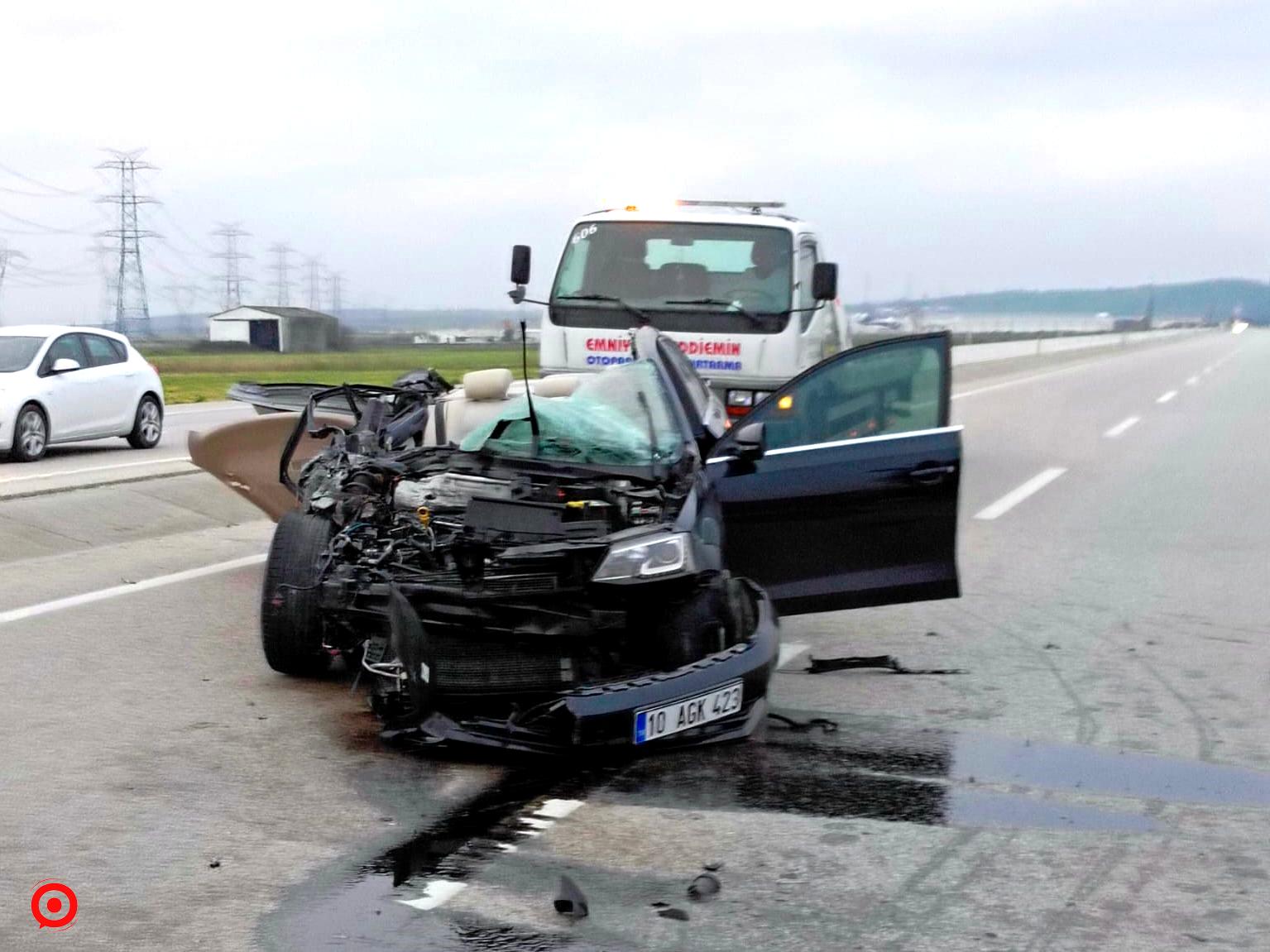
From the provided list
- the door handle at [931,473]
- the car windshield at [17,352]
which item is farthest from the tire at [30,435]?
the door handle at [931,473]

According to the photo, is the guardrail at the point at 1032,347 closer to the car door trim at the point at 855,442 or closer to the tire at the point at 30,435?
the tire at the point at 30,435

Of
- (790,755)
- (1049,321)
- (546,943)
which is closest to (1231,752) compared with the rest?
(790,755)

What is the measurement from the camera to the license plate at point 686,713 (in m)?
5.45

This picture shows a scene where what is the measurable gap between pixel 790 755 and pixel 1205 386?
1421 inches

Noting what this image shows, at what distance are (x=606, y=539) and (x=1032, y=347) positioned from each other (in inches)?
2135

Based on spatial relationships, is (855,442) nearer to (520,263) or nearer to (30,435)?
(520,263)

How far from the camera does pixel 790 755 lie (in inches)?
238

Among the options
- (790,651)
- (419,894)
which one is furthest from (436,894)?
(790,651)

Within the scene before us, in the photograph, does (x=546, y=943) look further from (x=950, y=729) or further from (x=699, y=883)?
(x=950, y=729)

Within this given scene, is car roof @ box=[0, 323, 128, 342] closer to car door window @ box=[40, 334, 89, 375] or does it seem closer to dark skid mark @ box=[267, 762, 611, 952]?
car door window @ box=[40, 334, 89, 375]

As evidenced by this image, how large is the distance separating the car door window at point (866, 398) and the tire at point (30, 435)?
11686 mm

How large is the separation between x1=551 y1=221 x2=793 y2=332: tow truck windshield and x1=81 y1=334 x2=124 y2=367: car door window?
7.76 meters

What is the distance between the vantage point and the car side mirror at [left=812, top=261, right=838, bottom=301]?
12.7m

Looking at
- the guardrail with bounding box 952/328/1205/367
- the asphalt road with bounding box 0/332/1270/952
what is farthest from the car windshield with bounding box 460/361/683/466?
the guardrail with bounding box 952/328/1205/367
